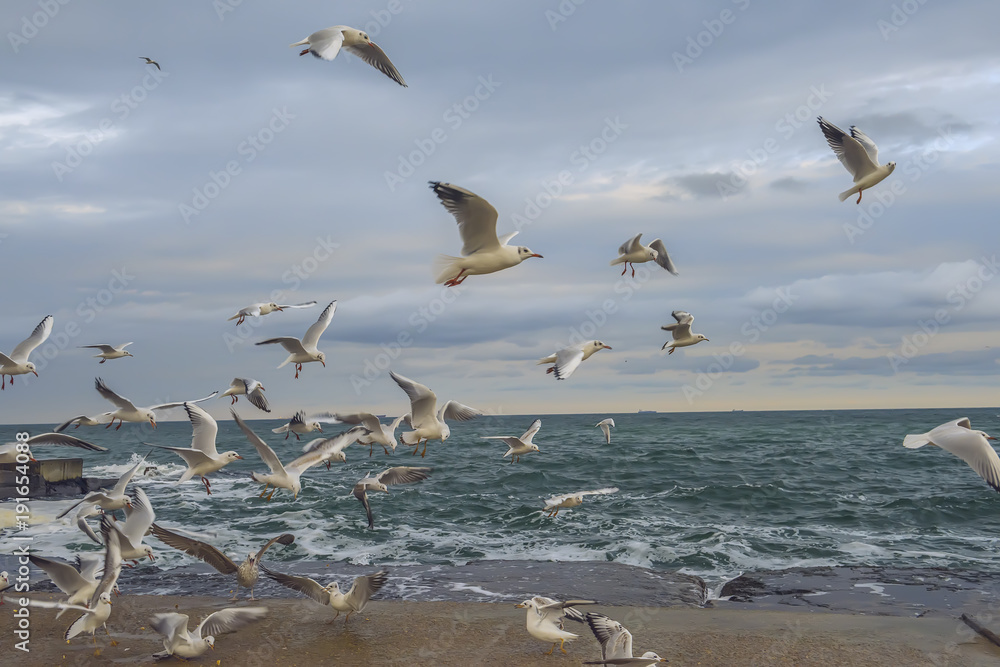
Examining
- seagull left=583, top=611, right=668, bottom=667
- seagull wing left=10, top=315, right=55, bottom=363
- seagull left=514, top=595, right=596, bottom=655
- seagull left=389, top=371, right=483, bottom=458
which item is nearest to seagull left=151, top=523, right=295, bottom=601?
seagull left=389, top=371, right=483, bottom=458

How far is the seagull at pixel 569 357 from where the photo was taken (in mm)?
7307

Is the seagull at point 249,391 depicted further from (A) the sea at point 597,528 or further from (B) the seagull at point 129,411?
(A) the sea at point 597,528

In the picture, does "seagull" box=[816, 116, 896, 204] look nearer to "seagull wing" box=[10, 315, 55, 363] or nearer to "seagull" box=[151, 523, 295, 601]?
"seagull" box=[151, 523, 295, 601]

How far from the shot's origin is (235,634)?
24.4 feet

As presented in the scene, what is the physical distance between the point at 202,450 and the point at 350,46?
463 centimetres

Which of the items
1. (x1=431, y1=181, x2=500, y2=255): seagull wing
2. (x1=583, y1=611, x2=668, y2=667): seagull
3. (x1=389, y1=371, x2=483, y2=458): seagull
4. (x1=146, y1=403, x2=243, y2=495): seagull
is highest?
(x1=431, y1=181, x2=500, y2=255): seagull wing

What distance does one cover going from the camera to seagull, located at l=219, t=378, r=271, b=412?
10.1 m

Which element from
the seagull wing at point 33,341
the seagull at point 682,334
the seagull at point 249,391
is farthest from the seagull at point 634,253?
the seagull wing at point 33,341

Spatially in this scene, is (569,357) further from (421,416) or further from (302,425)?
(302,425)

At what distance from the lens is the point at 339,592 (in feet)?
24.8

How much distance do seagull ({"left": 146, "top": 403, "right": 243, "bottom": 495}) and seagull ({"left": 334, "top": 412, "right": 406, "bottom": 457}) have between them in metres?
1.48

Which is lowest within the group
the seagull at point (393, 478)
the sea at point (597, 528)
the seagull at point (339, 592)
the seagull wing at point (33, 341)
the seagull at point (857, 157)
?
the sea at point (597, 528)

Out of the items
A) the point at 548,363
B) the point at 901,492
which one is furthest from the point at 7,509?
the point at 901,492

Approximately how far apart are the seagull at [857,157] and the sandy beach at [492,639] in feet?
16.7
